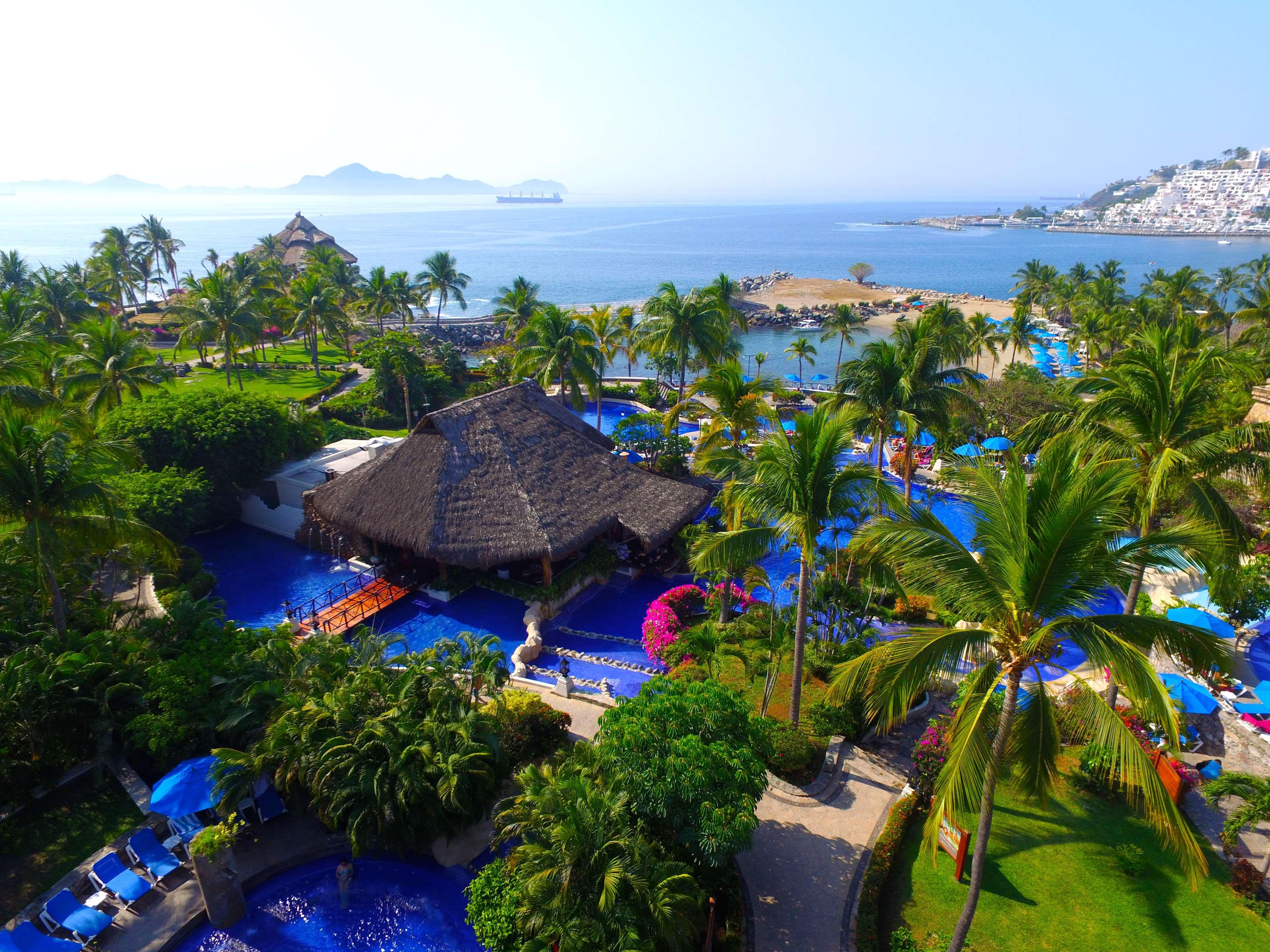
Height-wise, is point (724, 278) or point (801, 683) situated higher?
point (724, 278)

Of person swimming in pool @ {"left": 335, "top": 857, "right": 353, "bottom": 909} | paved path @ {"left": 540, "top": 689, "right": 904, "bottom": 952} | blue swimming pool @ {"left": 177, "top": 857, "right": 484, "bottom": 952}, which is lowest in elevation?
blue swimming pool @ {"left": 177, "top": 857, "right": 484, "bottom": 952}

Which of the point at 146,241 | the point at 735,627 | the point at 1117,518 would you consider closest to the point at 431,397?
the point at 735,627

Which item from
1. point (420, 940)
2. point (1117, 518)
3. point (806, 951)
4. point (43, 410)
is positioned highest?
point (1117, 518)

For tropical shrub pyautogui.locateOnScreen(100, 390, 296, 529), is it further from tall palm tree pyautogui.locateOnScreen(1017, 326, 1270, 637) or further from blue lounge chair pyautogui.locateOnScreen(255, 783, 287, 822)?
tall palm tree pyautogui.locateOnScreen(1017, 326, 1270, 637)

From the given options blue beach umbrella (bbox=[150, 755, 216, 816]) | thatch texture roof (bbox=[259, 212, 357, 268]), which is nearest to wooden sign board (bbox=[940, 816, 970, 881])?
blue beach umbrella (bbox=[150, 755, 216, 816])

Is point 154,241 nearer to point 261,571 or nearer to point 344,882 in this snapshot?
point 261,571

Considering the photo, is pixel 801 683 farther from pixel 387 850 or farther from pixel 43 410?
pixel 43 410
